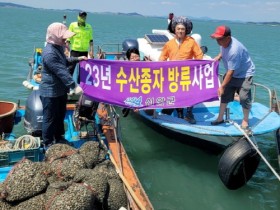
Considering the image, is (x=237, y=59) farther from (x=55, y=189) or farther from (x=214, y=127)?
(x=55, y=189)

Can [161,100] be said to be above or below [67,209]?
above

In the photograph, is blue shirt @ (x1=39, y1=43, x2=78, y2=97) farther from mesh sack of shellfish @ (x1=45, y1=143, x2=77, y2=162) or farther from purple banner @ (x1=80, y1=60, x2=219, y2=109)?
purple banner @ (x1=80, y1=60, x2=219, y2=109)

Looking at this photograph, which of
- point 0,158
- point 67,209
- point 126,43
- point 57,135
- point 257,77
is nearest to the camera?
point 67,209

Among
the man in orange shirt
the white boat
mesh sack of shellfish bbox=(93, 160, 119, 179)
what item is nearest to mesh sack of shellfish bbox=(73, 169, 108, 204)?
mesh sack of shellfish bbox=(93, 160, 119, 179)

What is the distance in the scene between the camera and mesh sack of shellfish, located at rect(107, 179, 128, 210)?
4.41 m

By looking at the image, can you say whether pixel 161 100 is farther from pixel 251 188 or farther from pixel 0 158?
pixel 0 158

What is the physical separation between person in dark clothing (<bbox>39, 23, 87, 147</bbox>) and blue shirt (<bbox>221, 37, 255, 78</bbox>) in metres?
2.68

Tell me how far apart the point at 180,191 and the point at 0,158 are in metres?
3.35

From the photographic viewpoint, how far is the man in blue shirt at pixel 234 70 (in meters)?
5.84

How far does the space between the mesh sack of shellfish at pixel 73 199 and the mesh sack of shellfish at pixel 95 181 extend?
0.65 feet

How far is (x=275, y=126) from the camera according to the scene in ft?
21.1

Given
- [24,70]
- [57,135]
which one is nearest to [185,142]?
[57,135]

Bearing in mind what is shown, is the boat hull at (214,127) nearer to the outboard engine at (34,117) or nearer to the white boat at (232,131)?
the white boat at (232,131)

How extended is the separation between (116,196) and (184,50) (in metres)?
3.43
